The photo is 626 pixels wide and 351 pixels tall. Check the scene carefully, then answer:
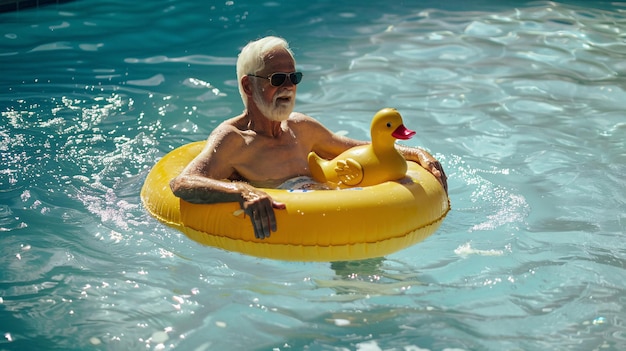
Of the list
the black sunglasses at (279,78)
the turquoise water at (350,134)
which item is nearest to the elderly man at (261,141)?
the black sunglasses at (279,78)

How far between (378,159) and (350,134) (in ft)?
8.14

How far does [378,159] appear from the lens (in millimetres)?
4758

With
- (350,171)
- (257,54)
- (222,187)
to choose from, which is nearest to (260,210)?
(222,187)

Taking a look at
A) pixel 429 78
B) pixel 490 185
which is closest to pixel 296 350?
pixel 490 185

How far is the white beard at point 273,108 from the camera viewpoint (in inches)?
192

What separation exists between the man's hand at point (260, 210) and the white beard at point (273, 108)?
0.71m

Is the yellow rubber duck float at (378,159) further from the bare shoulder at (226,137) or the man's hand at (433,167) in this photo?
the bare shoulder at (226,137)

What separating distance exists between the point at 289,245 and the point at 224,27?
6140 mm

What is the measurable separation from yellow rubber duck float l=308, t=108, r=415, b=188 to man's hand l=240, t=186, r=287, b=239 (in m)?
0.61

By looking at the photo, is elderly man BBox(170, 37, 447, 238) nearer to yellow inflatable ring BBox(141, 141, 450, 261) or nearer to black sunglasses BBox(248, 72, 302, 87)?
black sunglasses BBox(248, 72, 302, 87)

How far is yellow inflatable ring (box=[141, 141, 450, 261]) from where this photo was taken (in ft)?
14.1

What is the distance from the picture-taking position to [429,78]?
850 centimetres

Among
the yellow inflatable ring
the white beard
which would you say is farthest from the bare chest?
the yellow inflatable ring

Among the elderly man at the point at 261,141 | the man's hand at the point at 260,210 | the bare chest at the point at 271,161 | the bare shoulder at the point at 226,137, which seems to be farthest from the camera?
the bare chest at the point at 271,161
